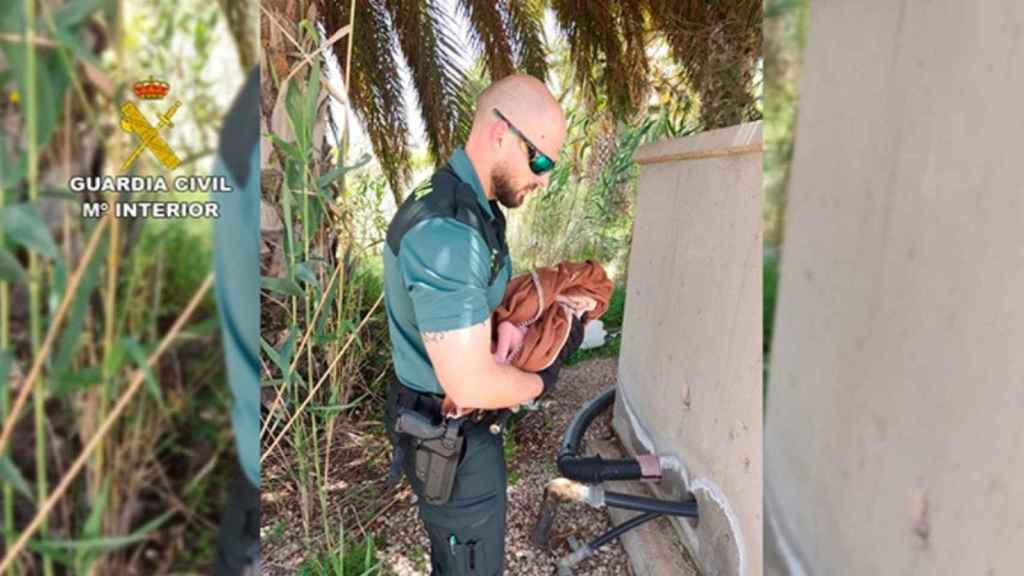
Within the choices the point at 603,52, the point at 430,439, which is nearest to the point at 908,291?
the point at 430,439

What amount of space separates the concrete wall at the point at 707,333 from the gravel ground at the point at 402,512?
41 centimetres

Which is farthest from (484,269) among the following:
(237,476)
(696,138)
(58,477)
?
(696,138)

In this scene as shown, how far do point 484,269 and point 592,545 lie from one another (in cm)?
137

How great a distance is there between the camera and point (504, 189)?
1595 millimetres

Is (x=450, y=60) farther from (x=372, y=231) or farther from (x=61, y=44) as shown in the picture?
(x=61, y=44)

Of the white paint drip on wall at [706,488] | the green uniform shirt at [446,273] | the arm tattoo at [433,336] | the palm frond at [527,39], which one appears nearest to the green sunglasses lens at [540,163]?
the green uniform shirt at [446,273]

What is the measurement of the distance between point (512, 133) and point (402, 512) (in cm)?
199

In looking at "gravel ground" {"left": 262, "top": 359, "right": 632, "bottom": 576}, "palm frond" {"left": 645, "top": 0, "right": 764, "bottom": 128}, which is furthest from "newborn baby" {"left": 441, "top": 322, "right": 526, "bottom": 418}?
"palm frond" {"left": 645, "top": 0, "right": 764, "bottom": 128}

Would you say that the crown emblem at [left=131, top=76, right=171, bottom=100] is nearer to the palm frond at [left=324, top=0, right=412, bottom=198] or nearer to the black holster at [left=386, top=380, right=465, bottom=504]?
A: the black holster at [left=386, top=380, right=465, bottom=504]

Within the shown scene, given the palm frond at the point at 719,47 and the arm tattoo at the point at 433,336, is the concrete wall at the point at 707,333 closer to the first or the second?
the palm frond at the point at 719,47

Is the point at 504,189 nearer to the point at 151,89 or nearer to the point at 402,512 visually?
the point at 151,89

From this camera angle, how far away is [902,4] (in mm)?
683

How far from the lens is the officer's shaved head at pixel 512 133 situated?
59.3 inches

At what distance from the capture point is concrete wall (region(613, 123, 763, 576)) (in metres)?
1.84
